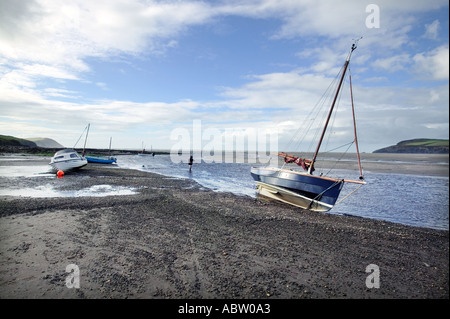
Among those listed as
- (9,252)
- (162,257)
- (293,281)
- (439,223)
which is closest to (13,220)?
(9,252)

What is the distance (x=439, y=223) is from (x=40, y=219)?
20.0 metres

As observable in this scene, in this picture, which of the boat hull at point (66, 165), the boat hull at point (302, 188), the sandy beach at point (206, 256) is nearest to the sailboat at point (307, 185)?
the boat hull at point (302, 188)

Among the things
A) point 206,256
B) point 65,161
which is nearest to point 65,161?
point 65,161

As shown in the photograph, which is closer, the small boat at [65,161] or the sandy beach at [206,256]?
the sandy beach at [206,256]

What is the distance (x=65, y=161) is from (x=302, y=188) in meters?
28.5

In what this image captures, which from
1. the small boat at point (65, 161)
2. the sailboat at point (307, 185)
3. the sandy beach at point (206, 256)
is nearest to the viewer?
the sandy beach at point (206, 256)

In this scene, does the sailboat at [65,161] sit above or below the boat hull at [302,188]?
above

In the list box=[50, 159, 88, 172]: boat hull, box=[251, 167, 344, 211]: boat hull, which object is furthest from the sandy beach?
box=[50, 159, 88, 172]: boat hull

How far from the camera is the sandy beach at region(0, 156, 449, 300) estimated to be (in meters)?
5.23

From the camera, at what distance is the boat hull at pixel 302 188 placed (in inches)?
597

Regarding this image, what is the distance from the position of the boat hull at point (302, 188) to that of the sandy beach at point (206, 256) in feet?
11.2

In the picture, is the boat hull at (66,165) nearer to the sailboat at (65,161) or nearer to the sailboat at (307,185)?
the sailboat at (65,161)
